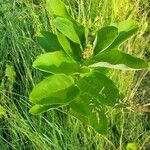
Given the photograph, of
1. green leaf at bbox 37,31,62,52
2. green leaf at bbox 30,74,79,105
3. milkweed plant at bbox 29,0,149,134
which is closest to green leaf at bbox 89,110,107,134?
milkweed plant at bbox 29,0,149,134

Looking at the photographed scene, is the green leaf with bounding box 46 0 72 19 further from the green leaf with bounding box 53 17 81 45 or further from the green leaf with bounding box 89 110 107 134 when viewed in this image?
the green leaf with bounding box 89 110 107 134

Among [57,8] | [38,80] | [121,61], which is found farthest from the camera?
[38,80]

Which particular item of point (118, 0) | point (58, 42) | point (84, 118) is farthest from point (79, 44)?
point (118, 0)

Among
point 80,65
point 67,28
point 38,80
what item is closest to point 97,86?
point 80,65

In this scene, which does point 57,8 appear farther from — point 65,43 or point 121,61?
point 121,61

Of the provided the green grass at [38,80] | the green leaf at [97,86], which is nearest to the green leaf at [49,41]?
the green leaf at [97,86]

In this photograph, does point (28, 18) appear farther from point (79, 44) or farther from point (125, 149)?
point (79, 44)
